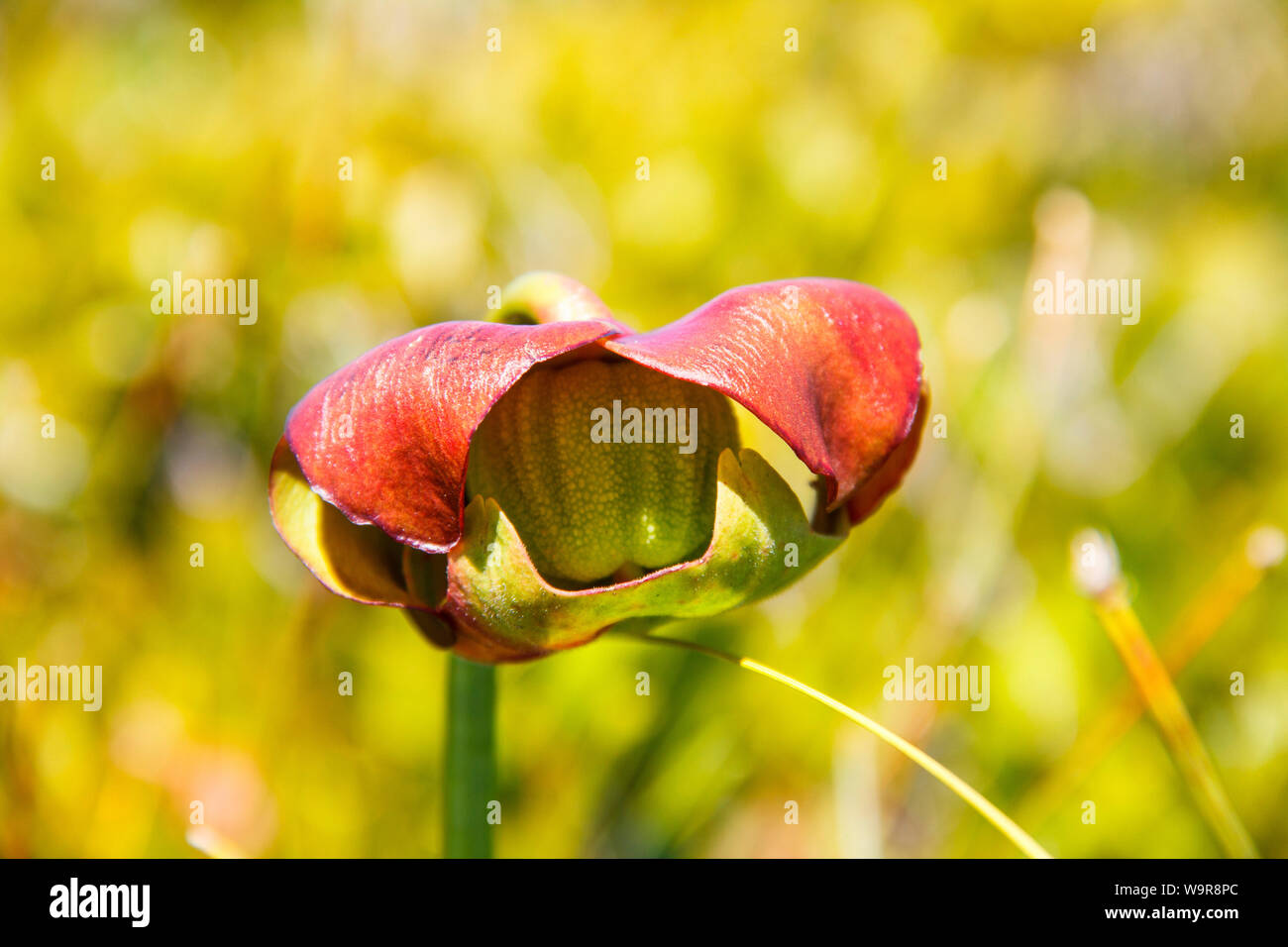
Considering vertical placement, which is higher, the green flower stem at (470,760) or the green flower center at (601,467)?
the green flower center at (601,467)

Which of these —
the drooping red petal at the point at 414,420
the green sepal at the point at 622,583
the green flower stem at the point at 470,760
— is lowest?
the green flower stem at the point at 470,760

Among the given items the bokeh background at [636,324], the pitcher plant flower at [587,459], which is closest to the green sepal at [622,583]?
the pitcher plant flower at [587,459]

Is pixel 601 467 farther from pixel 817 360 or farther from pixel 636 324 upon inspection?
pixel 636 324

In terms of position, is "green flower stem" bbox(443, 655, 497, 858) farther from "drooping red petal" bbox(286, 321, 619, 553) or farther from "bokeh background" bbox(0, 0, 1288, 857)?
"bokeh background" bbox(0, 0, 1288, 857)

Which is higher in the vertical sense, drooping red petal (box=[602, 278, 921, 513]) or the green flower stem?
drooping red petal (box=[602, 278, 921, 513])

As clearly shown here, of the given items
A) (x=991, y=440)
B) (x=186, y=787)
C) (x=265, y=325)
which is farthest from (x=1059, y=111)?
(x=186, y=787)

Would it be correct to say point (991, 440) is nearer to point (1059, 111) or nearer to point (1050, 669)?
point (1050, 669)

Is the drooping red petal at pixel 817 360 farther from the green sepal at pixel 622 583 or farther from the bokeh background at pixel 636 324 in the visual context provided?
the bokeh background at pixel 636 324

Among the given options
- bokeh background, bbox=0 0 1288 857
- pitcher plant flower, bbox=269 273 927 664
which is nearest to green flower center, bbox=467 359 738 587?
pitcher plant flower, bbox=269 273 927 664
